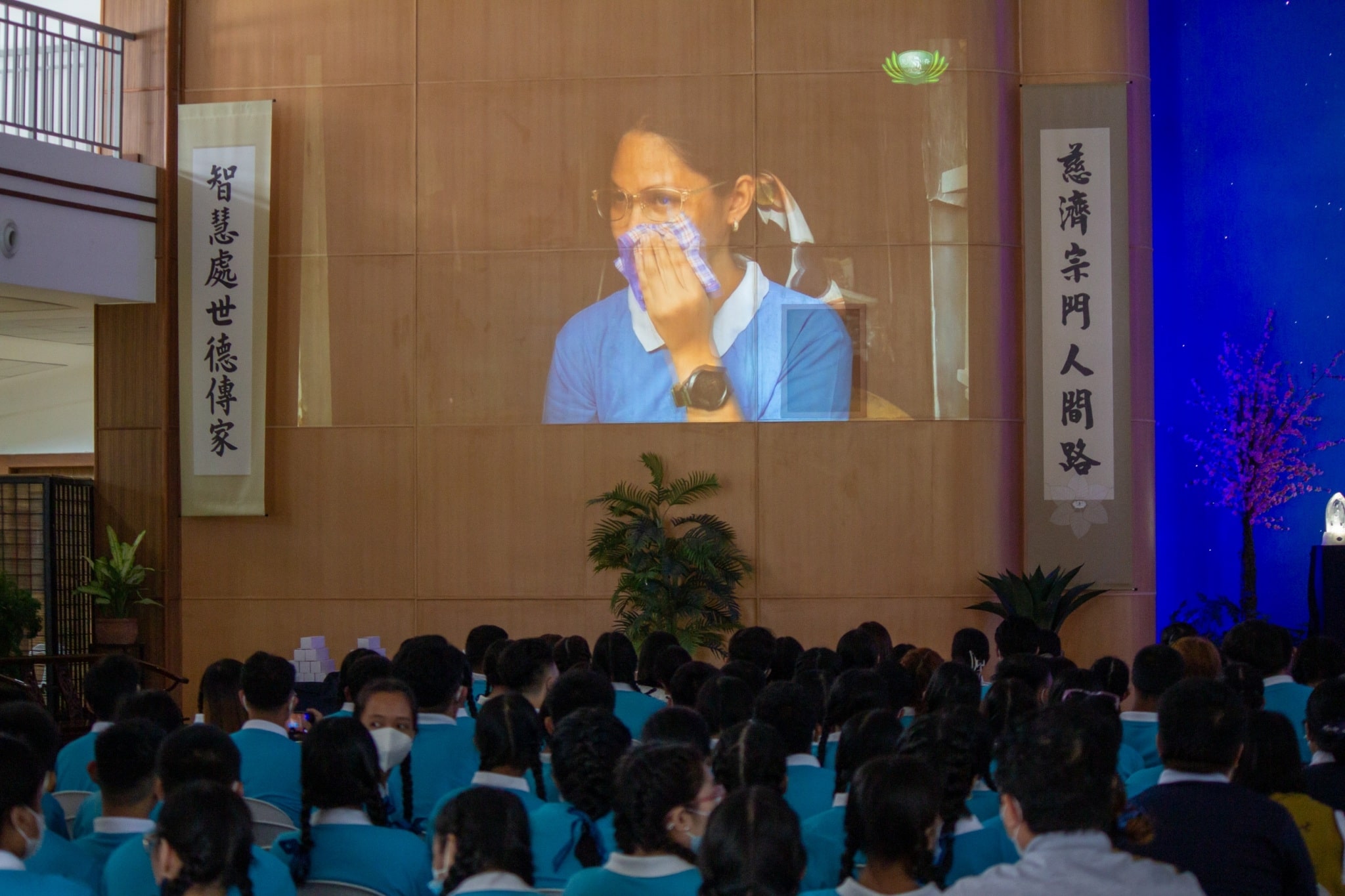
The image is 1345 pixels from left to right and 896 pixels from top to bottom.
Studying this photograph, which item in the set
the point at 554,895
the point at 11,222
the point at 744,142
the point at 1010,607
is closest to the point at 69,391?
the point at 11,222

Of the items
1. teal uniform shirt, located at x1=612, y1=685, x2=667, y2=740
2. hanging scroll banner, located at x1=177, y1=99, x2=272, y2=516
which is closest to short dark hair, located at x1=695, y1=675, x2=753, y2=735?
teal uniform shirt, located at x1=612, y1=685, x2=667, y2=740

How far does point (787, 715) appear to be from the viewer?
3.51 meters

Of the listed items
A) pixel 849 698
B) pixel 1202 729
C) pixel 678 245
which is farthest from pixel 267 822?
pixel 678 245

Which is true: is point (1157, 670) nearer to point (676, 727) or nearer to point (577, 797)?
point (676, 727)

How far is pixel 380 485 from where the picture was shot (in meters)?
9.60

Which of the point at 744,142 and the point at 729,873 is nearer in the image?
the point at 729,873

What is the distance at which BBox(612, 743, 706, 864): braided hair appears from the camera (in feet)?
7.91

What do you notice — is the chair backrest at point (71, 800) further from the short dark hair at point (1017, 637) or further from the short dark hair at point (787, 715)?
the short dark hair at point (1017, 637)

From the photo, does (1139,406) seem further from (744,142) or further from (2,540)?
(2,540)

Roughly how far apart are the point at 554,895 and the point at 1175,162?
9348mm

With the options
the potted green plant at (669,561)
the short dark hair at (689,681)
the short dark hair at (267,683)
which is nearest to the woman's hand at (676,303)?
the potted green plant at (669,561)

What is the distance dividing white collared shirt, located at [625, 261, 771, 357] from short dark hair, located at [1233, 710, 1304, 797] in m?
6.51

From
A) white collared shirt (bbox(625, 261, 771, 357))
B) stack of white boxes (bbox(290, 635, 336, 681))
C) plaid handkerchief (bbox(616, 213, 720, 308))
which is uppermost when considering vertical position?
plaid handkerchief (bbox(616, 213, 720, 308))

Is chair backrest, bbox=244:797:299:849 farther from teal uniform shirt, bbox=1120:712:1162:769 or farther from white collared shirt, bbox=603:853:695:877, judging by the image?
teal uniform shirt, bbox=1120:712:1162:769
